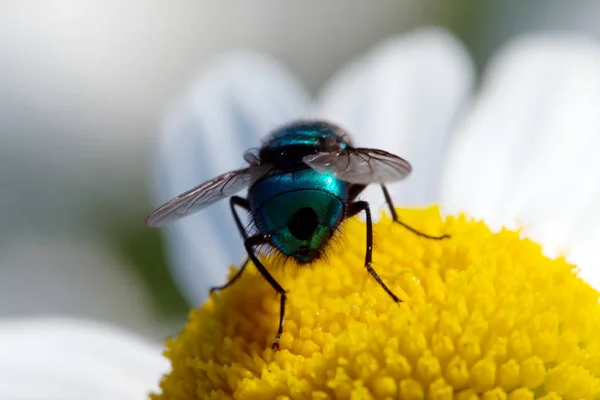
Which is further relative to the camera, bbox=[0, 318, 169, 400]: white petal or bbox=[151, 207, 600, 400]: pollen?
bbox=[0, 318, 169, 400]: white petal

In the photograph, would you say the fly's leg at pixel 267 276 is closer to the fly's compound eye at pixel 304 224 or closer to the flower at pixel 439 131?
the fly's compound eye at pixel 304 224

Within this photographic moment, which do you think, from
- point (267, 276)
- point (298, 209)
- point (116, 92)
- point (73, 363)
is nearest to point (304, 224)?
point (298, 209)

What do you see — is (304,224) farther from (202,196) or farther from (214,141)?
(214,141)

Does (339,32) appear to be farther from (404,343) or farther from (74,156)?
(404,343)

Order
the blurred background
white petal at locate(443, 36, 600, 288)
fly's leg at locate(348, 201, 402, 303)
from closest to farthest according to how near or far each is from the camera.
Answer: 1. fly's leg at locate(348, 201, 402, 303)
2. white petal at locate(443, 36, 600, 288)
3. the blurred background

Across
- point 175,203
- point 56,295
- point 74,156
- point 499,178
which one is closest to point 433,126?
point 499,178

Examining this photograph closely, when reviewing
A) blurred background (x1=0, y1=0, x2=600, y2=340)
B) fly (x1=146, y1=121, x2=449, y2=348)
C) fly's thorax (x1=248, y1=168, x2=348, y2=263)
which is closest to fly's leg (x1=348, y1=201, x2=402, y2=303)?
fly (x1=146, y1=121, x2=449, y2=348)

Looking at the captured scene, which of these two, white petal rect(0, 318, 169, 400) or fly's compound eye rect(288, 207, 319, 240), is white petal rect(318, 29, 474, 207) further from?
fly's compound eye rect(288, 207, 319, 240)
